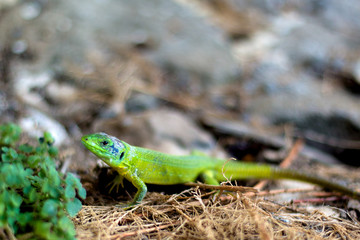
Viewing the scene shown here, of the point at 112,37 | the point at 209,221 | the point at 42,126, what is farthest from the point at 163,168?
the point at 112,37

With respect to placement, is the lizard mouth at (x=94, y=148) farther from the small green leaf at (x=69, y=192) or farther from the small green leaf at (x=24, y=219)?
the small green leaf at (x=24, y=219)

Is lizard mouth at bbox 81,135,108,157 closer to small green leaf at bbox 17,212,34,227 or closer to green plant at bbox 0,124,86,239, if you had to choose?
green plant at bbox 0,124,86,239

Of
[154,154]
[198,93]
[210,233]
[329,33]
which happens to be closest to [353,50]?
[329,33]

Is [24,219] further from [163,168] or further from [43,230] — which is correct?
[163,168]

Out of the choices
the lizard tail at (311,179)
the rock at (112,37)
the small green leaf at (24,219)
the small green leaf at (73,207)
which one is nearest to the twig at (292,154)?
the lizard tail at (311,179)

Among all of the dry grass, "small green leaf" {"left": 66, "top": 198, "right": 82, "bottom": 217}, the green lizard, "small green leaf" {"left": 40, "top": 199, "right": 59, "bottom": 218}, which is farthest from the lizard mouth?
"small green leaf" {"left": 40, "top": 199, "right": 59, "bottom": 218}

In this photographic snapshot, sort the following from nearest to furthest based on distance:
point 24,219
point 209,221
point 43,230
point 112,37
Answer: point 43,230
point 24,219
point 209,221
point 112,37

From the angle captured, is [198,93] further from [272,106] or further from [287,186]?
[287,186]
